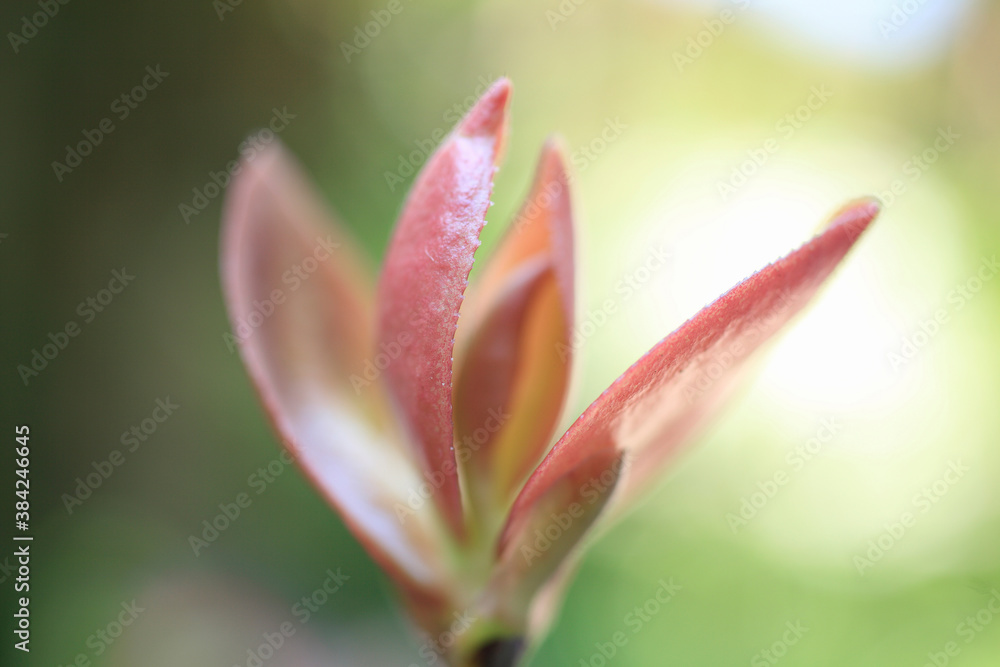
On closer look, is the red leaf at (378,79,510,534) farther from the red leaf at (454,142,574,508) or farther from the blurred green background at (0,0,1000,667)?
the blurred green background at (0,0,1000,667)

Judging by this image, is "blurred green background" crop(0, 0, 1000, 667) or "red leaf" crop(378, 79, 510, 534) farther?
"blurred green background" crop(0, 0, 1000, 667)

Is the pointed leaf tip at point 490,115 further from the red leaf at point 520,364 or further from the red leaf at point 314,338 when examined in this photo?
the red leaf at point 314,338

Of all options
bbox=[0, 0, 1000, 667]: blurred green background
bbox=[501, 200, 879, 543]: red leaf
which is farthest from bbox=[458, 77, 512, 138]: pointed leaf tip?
bbox=[0, 0, 1000, 667]: blurred green background

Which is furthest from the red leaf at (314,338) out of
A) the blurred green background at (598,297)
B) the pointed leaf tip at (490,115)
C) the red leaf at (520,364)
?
the blurred green background at (598,297)

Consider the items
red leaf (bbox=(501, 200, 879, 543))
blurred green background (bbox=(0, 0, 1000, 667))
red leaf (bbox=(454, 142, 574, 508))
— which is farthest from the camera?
blurred green background (bbox=(0, 0, 1000, 667))

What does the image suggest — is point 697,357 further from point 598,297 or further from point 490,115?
point 598,297

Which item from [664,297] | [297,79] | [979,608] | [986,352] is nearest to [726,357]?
[979,608]
